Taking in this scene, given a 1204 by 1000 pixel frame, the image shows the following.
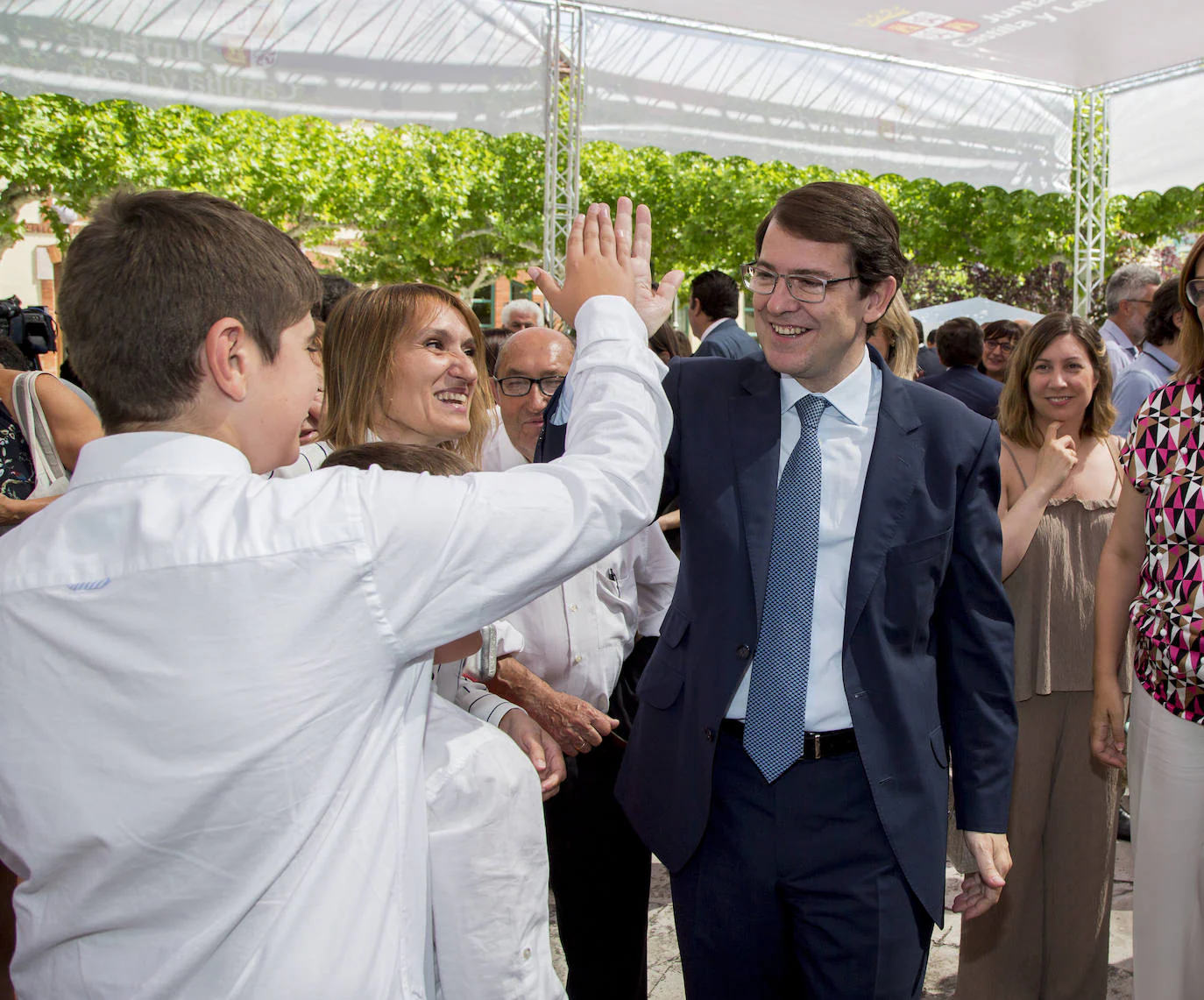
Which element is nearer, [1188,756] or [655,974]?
[1188,756]

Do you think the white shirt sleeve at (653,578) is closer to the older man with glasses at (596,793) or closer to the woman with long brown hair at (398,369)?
the older man with glasses at (596,793)

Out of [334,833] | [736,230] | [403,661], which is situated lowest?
[334,833]

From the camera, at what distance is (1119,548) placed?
288 cm

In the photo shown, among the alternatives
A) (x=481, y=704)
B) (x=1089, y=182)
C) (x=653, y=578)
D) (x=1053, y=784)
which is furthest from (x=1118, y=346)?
(x=481, y=704)

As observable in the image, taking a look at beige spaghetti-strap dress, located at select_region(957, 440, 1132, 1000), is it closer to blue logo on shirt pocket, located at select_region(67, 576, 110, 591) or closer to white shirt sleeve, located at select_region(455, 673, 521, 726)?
white shirt sleeve, located at select_region(455, 673, 521, 726)

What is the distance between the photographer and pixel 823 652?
2076 mm

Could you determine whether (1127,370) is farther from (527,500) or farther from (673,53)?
(527,500)

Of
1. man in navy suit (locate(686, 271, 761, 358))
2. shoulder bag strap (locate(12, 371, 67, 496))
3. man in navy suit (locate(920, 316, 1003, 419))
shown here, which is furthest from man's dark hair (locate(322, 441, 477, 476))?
man in navy suit (locate(686, 271, 761, 358))

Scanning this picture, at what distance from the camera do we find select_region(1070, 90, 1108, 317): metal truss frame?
30.4 ft

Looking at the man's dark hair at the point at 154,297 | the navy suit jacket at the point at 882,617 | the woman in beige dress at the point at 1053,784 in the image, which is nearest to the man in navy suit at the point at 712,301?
the woman in beige dress at the point at 1053,784

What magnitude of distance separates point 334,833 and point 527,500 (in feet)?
1.39

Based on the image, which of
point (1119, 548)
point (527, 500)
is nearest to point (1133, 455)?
point (1119, 548)

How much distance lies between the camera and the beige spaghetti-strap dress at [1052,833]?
3193mm

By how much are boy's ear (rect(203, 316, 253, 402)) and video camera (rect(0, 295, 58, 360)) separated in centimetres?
323
